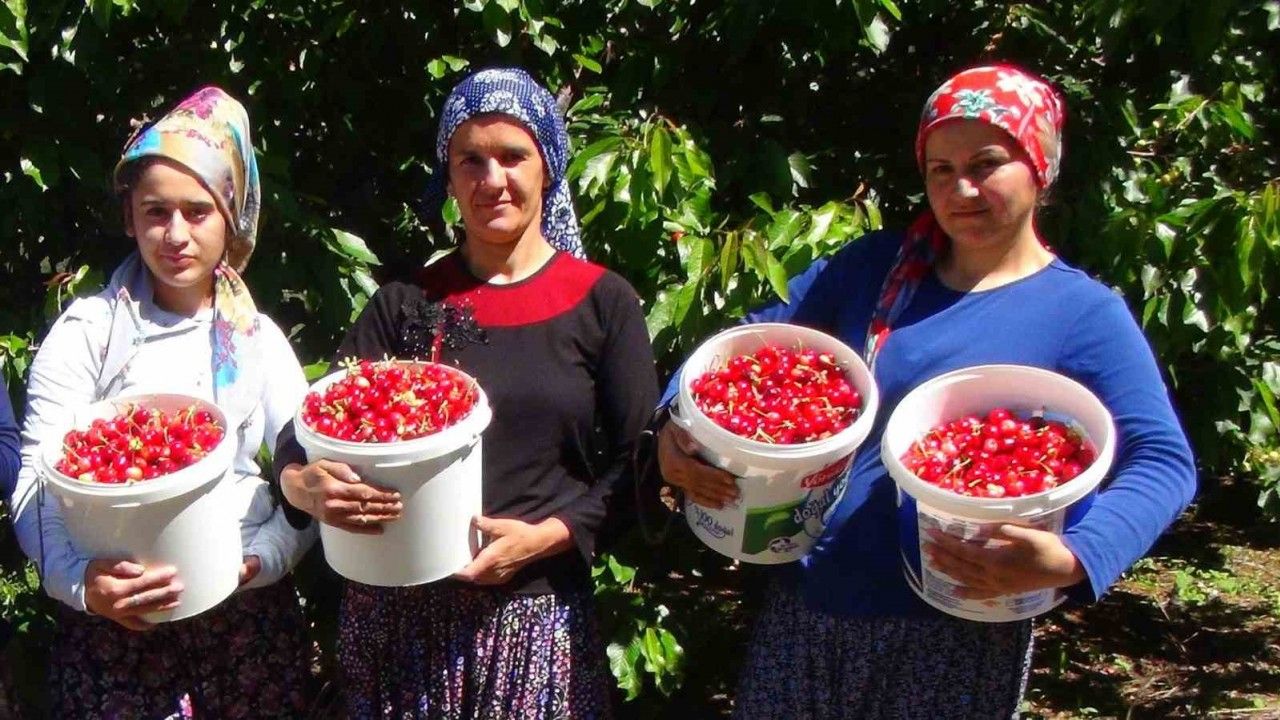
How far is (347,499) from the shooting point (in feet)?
6.40

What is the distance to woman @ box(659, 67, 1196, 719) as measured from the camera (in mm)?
1780

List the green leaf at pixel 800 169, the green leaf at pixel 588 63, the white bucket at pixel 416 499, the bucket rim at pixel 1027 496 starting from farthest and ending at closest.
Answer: the green leaf at pixel 588 63, the green leaf at pixel 800 169, the white bucket at pixel 416 499, the bucket rim at pixel 1027 496

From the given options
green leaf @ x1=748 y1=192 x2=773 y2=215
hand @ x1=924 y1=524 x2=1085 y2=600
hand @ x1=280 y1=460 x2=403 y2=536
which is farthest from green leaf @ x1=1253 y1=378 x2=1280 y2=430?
hand @ x1=280 y1=460 x2=403 y2=536

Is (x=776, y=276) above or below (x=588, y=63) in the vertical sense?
below

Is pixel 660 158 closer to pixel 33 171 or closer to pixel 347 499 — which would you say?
pixel 347 499

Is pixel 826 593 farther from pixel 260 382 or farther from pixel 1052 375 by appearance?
pixel 260 382

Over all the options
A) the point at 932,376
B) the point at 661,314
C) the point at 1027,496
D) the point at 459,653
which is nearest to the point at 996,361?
the point at 932,376

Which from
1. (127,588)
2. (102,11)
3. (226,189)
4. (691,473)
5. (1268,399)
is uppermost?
(102,11)

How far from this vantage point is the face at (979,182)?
6.02 ft

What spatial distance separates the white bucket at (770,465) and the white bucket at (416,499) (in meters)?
0.34

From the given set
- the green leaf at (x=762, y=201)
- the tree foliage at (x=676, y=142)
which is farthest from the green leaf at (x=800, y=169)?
the green leaf at (x=762, y=201)

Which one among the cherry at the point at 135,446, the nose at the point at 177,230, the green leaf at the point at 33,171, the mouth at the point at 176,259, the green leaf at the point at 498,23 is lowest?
the cherry at the point at 135,446

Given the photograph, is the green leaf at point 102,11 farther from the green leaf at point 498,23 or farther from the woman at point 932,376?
the woman at point 932,376

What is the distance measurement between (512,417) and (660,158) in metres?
0.59
